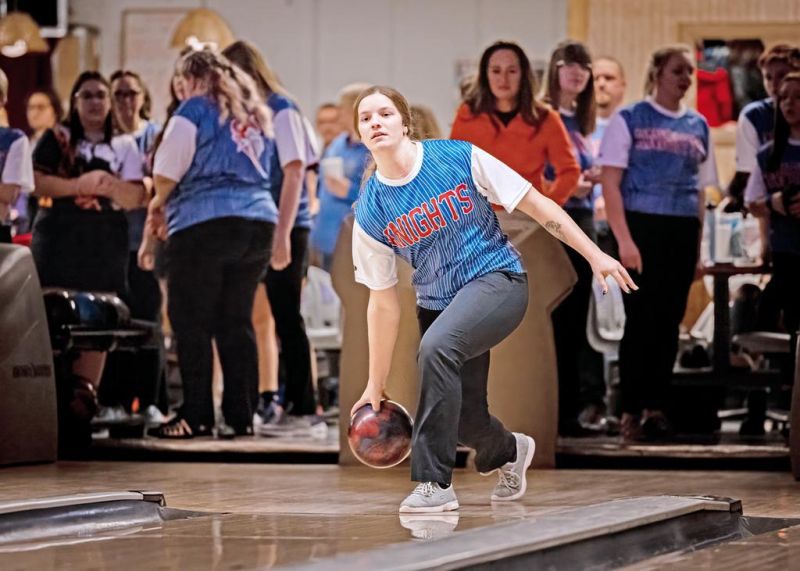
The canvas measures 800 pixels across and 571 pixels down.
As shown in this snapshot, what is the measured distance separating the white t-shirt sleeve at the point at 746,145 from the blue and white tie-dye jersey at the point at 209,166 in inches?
94.5

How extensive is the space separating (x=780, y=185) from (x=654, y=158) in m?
0.75

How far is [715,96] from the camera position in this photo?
1170 centimetres

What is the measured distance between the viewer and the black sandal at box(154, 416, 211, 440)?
7.41m

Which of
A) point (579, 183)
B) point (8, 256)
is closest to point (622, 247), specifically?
point (579, 183)

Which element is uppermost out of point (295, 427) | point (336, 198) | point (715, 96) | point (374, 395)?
point (715, 96)

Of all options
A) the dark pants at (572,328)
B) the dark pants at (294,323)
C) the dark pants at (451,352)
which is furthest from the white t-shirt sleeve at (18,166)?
the dark pants at (451,352)

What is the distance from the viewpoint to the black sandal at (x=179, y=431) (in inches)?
292

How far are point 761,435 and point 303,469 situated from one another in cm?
268

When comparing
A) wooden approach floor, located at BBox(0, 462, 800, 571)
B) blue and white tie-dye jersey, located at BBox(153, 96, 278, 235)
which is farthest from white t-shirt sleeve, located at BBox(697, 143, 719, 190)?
blue and white tie-dye jersey, located at BBox(153, 96, 278, 235)

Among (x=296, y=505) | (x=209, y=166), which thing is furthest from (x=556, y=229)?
(x=209, y=166)

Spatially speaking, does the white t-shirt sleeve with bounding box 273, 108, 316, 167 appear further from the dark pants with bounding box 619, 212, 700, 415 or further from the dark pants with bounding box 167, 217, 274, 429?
the dark pants with bounding box 619, 212, 700, 415

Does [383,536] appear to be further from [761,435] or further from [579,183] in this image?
[761,435]

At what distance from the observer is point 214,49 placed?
7707 millimetres

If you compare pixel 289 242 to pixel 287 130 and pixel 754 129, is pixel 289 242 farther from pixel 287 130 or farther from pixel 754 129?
pixel 754 129
